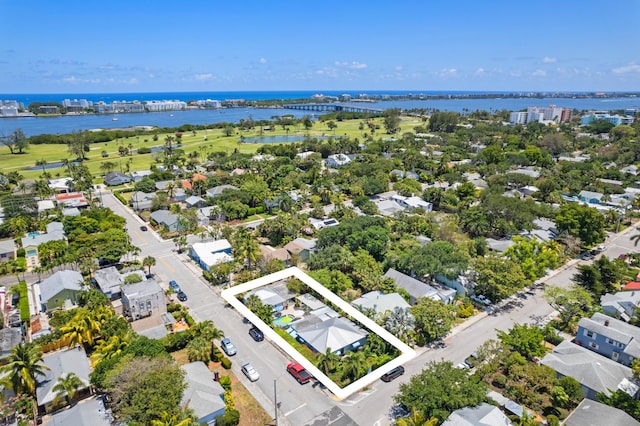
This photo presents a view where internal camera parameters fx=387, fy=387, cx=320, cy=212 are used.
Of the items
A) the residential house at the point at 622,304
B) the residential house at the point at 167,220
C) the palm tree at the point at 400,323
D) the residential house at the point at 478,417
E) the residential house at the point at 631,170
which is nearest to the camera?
the residential house at the point at 478,417

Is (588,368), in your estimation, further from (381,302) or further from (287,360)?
(287,360)

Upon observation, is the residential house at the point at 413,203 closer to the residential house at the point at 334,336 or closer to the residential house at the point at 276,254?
the residential house at the point at 276,254

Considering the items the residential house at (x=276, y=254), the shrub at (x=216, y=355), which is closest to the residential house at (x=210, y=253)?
the residential house at (x=276, y=254)

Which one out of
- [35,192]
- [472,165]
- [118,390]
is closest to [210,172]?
[35,192]

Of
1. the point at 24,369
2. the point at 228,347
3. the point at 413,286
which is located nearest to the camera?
the point at 24,369

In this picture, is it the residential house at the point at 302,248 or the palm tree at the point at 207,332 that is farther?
the residential house at the point at 302,248

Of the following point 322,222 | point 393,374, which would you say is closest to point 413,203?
point 322,222
